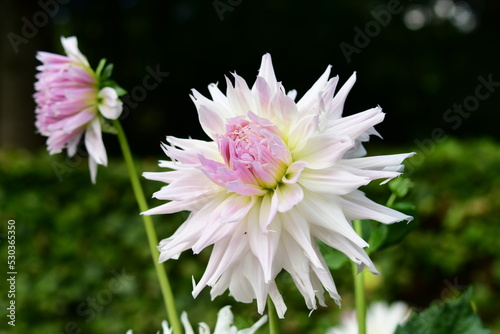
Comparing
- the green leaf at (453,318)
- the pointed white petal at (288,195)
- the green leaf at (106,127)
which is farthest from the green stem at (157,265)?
the green leaf at (453,318)

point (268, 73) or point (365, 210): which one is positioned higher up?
point (268, 73)

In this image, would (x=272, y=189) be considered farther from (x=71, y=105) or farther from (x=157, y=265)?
(x=71, y=105)

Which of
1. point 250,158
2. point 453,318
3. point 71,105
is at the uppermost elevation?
point 71,105

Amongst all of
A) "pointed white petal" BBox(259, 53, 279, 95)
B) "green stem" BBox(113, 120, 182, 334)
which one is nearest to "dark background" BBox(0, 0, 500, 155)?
"green stem" BBox(113, 120, 182, 334)

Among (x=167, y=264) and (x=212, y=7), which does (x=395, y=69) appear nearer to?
(x=212, y=7)

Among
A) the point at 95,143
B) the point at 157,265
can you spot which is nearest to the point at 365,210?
the point at 157,265

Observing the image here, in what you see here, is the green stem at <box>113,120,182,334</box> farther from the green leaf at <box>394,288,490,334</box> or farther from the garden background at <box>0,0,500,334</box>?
the green leaf at <box>394,288,490,334</box>

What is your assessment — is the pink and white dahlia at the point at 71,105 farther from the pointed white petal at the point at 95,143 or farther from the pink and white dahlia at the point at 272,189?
the pink and white dahlia at the point at 272,189
